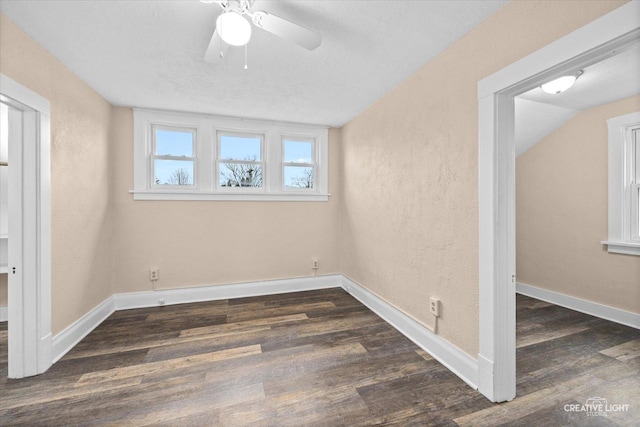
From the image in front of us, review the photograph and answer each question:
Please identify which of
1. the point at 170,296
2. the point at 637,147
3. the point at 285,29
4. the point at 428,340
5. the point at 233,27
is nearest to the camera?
the point at 233,27

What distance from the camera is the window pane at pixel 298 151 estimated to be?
12.9 feet

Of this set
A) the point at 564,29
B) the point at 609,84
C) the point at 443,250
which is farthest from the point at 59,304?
the point at 609,84

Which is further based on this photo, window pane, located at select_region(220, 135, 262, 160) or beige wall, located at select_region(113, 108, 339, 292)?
window pane, located at select_region(220, 135, 262, 160)

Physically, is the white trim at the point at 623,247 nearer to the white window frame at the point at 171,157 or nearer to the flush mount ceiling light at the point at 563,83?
the flush mount ceiling light at the point at 563,83

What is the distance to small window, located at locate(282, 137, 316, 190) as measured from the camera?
3.94m

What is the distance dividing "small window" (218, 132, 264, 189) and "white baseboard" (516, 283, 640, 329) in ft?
13.4

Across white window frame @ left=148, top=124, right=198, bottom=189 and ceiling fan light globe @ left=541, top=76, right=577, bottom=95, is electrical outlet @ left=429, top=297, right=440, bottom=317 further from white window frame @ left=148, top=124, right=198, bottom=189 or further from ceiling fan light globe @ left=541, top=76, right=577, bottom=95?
white window frame @ left=148, top=124, right=198, bottom=189

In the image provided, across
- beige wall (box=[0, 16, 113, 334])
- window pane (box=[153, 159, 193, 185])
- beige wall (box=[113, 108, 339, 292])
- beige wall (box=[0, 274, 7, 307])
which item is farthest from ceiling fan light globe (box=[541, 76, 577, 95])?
beige wall (box=[0, 274, 7, 307])

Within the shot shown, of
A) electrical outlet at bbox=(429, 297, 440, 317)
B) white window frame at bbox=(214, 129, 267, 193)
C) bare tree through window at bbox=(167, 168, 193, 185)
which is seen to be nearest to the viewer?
electrical outlet at bbox=(429, 297, 440, 317)

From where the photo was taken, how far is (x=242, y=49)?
6.68 feet

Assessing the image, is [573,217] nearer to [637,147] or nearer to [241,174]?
[637,147]

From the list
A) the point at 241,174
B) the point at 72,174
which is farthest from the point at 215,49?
the point at 241,174

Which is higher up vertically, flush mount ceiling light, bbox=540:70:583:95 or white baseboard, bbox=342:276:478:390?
flush mount ceiling light, bbox=540:70:583:95

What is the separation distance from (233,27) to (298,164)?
260 centimetres
